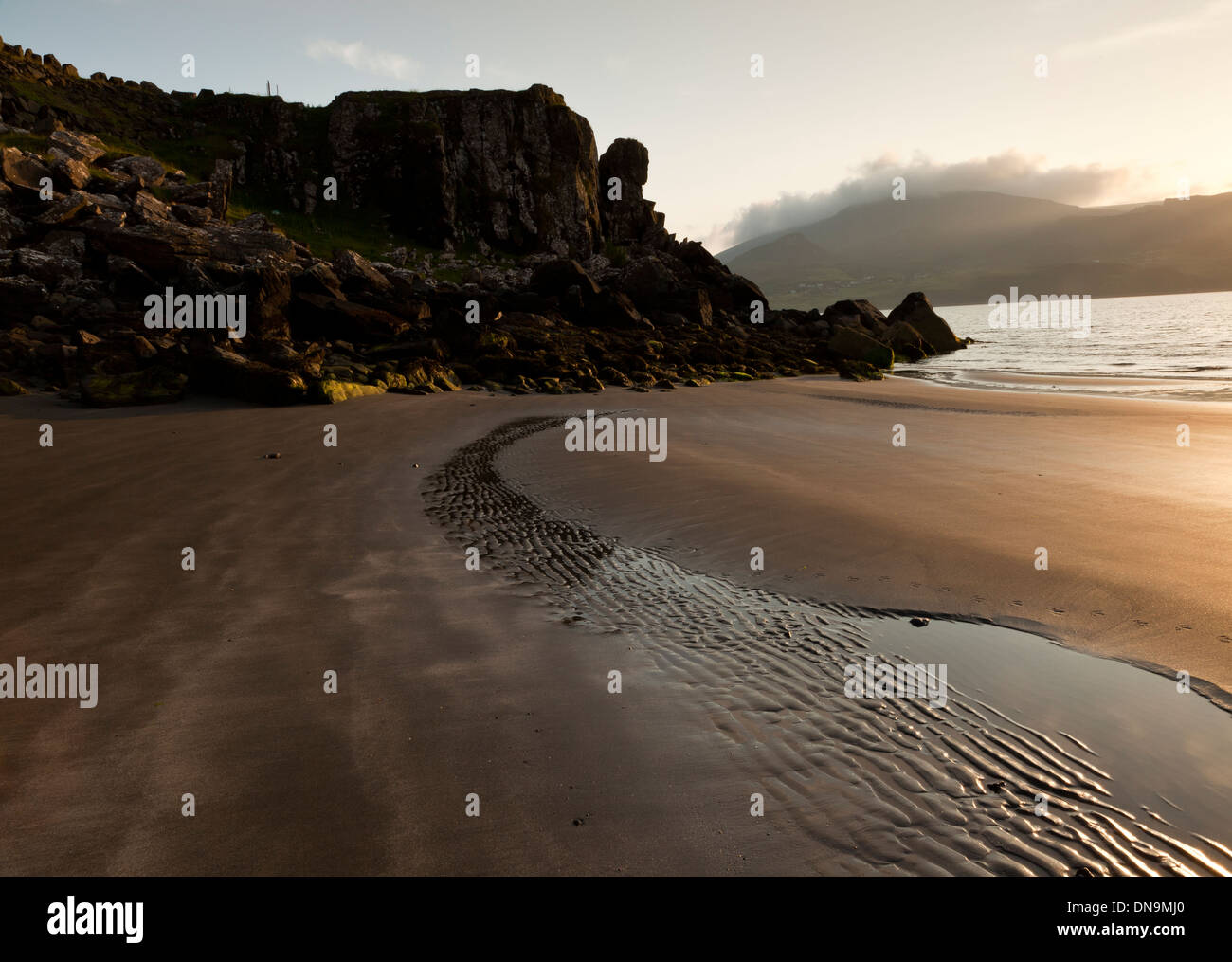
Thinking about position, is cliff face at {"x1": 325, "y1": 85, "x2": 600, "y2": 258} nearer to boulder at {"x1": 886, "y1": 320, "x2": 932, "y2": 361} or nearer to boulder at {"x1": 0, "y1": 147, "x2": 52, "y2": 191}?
boulder at {"x1": 886, "y1": 320, "x2": 932, "y2": 361}

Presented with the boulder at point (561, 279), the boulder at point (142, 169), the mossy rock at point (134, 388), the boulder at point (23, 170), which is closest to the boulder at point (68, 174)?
the boulder at point (23, 170)

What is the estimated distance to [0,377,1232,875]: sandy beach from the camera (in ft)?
11.1

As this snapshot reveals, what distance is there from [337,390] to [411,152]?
168ft

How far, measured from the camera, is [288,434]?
1438cm

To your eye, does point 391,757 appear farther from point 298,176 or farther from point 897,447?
point 298,176

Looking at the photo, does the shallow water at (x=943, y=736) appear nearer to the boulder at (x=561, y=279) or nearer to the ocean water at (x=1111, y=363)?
the ocean water at (x=1111, y=363)

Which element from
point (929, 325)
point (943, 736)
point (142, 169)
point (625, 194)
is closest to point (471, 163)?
point (625, 194)

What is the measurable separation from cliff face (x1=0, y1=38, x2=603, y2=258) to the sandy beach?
55610 millimetres

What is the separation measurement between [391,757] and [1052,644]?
5.21 m

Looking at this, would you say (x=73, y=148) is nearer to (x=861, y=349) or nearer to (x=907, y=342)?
(x=861, y=349)

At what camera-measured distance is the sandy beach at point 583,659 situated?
3.38m

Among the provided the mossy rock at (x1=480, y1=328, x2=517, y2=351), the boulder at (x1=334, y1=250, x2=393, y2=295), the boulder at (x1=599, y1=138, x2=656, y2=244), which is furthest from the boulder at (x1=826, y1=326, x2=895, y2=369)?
the boulder at (x1=599, y1=138, x2=656, y2=244)

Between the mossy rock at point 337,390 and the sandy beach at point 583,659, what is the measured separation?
6339 mm
